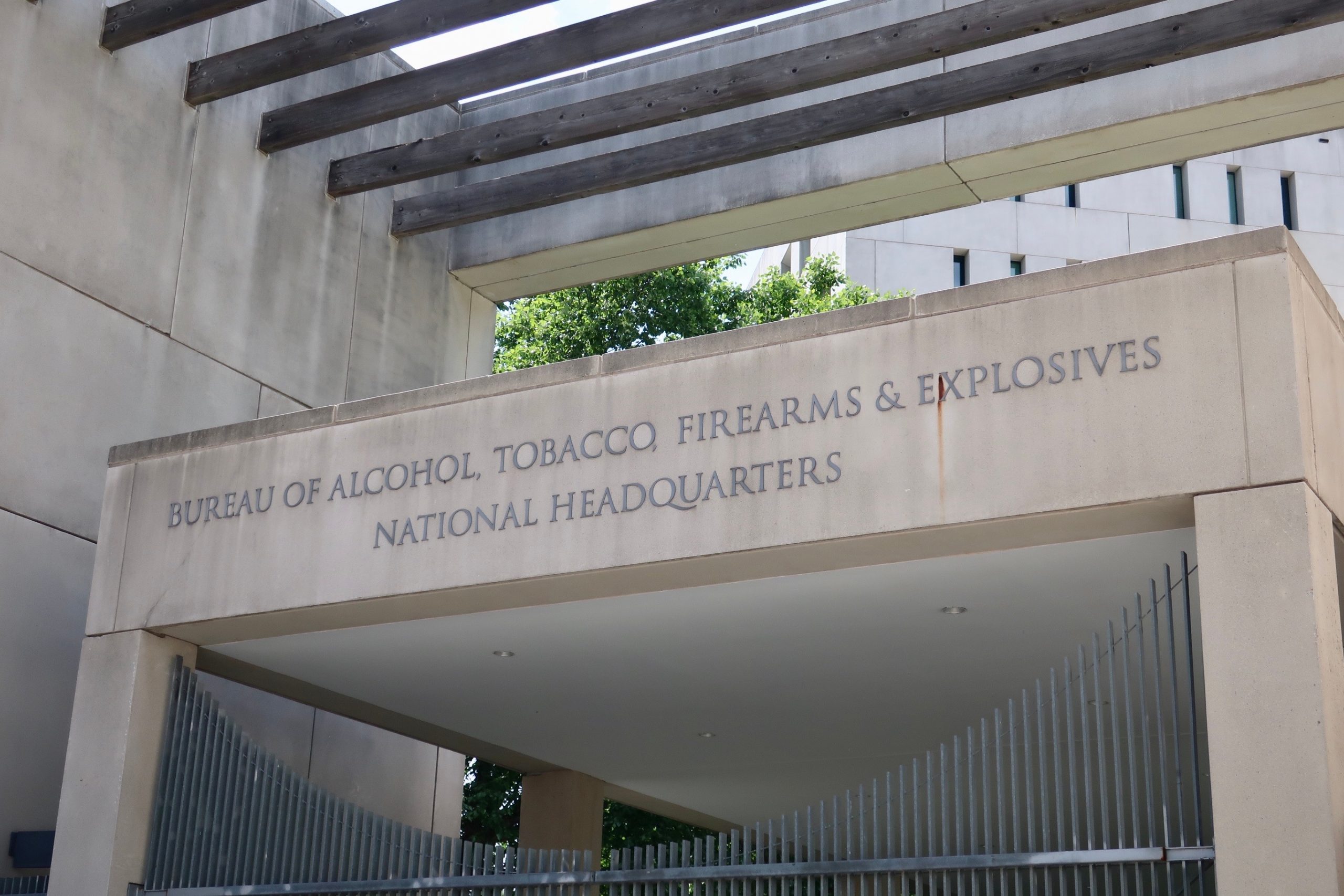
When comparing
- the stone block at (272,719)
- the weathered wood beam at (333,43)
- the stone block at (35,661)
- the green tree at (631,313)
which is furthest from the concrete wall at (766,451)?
the green tree at (631,313)

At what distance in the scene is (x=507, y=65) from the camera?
1352 cm

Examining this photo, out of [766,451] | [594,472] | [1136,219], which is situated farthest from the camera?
[1136,219]

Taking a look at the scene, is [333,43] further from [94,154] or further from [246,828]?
[246,828]

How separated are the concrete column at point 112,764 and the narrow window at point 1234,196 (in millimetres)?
36916

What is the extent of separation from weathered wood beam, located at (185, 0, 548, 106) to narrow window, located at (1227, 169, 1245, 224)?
33.7 metres

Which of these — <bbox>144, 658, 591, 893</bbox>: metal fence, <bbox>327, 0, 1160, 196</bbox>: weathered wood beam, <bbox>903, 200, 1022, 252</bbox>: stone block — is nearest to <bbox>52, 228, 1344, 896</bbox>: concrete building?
<bbox>144, 658, 591, 893</bbox>: metal fence

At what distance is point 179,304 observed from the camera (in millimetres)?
13742

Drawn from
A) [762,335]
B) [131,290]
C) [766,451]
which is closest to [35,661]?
[131,290]

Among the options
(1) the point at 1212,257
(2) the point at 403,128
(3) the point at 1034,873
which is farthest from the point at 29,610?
(1) the point at 1212,257

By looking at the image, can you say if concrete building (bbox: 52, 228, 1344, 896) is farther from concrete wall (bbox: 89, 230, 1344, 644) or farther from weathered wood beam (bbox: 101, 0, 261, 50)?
weathered wood beam (bbox: 101, 0, 261, 50)

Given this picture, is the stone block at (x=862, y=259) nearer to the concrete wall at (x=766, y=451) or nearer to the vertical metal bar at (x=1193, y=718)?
the concrete wall at (x=766, y=451)

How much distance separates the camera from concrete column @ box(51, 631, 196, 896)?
10.6m

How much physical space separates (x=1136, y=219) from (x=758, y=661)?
111 ft

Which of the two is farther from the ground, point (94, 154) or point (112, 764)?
point (94, 154)
